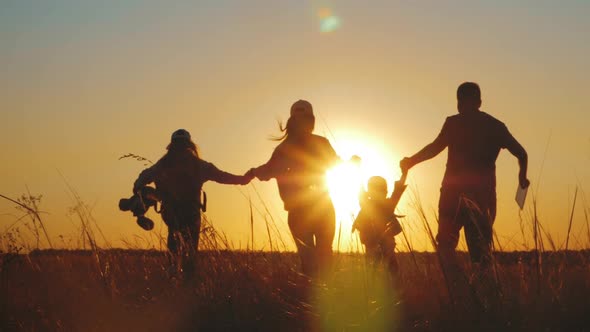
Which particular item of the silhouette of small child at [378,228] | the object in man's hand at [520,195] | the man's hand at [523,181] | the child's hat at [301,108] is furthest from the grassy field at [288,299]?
the child's hat at [301,108]

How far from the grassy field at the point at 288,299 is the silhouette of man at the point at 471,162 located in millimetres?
1073

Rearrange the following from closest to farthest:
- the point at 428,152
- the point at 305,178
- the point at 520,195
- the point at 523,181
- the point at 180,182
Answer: the point at 520,195 → the point at 523,181 → the point at 428,152 → the point at 305,178 → the point at 180,182

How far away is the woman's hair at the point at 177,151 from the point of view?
27.5 feet

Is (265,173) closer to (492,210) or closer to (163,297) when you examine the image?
(492,210)

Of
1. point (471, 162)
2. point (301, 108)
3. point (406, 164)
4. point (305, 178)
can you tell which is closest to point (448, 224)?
point (471, 162)

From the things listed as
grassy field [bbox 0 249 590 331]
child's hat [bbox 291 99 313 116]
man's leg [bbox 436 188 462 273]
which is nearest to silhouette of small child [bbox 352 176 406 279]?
grassy field [bbox 0 249 590 331]

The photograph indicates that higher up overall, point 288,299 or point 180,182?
point 180,182

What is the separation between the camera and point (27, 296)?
5.59m

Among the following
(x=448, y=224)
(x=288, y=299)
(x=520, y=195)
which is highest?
(x=520, y=195)

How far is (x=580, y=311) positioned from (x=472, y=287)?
2.17 ft

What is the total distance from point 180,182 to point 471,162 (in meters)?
3.11

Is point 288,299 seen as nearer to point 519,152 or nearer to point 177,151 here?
point 519,152

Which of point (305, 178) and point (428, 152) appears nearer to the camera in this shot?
point (428, 152)

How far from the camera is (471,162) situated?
22.6 feet
